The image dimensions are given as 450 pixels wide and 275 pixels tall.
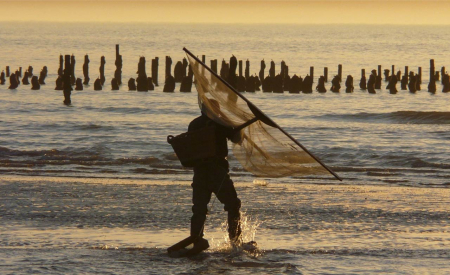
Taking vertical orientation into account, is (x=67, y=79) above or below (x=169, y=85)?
above

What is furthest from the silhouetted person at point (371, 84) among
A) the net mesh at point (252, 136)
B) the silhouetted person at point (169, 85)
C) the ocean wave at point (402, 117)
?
the net mesh at point (252, 136)

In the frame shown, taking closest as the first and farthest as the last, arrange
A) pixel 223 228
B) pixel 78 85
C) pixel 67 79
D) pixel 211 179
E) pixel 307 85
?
pixel 211 179
pixel 223 228
pixel 67 79
pixel 307 85
pixel 78 85

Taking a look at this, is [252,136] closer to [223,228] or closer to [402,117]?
[223,228]

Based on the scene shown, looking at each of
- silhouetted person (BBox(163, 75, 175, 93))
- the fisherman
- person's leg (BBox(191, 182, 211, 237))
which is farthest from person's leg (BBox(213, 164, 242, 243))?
silhouetted person (BBox(163, 75, 175, 93))

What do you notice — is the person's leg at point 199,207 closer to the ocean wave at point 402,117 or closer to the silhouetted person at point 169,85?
the ocean wave at point 402,117

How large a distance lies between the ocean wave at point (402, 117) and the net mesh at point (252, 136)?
2644 cm

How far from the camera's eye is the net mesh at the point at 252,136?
934 cm

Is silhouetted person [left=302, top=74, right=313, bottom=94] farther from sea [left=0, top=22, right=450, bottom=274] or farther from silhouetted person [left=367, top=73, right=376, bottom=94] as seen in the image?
sea [left=0, top=22, right=450, bottom=274]

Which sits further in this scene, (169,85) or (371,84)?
(371,84)

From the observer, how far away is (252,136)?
9.63 metres

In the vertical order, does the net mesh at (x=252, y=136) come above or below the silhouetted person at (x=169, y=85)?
above

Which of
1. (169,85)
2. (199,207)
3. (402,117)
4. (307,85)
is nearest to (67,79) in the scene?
(169,85)

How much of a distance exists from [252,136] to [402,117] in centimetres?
2959

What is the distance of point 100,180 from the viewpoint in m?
16.0
